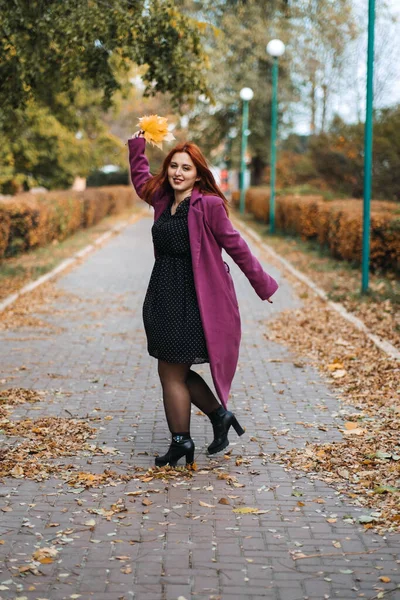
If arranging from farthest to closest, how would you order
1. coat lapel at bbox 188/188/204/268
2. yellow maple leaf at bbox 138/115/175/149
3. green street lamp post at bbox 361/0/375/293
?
green street lamp post at bbox 361/0/375/293 → yellow maple leaf at bbox 138/115/175/149 → coat lapel at bbox 188/188/204/268

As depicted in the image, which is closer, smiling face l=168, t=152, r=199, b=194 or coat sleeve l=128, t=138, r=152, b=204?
smiling face l=168, t=152, r=199, b=194

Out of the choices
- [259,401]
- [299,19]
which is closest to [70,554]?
[259,401]

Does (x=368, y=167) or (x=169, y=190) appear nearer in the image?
(x=169, y=190)

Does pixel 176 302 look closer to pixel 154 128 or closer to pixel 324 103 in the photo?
pixel 154 128

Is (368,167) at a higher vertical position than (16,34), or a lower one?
lower

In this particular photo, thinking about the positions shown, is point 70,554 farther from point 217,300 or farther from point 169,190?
point 169,190

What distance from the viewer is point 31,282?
14695mm

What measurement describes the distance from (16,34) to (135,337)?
11.6ft

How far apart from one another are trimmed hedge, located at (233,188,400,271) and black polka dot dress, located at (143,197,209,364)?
8783 mm

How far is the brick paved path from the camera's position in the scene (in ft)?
12.7

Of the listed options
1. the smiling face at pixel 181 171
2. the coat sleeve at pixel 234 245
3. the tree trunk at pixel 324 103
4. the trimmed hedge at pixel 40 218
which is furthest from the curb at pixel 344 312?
the tree trunk at pixel 324 103

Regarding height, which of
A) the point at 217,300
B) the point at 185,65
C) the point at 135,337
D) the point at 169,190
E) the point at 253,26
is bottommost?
the point at 135,337

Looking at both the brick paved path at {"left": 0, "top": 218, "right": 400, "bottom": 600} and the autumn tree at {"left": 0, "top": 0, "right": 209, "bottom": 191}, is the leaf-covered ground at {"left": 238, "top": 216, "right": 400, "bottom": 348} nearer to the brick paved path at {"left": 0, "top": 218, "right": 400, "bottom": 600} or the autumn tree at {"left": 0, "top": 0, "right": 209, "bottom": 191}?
the brick paved path at {"left": 0, "top": 218, "right": 400, "bottom": 600}

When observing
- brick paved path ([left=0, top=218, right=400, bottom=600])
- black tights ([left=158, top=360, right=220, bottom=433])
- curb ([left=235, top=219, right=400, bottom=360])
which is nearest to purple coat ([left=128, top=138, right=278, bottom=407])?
black tights ([left=158, top=360, right=220, bottom=433])
